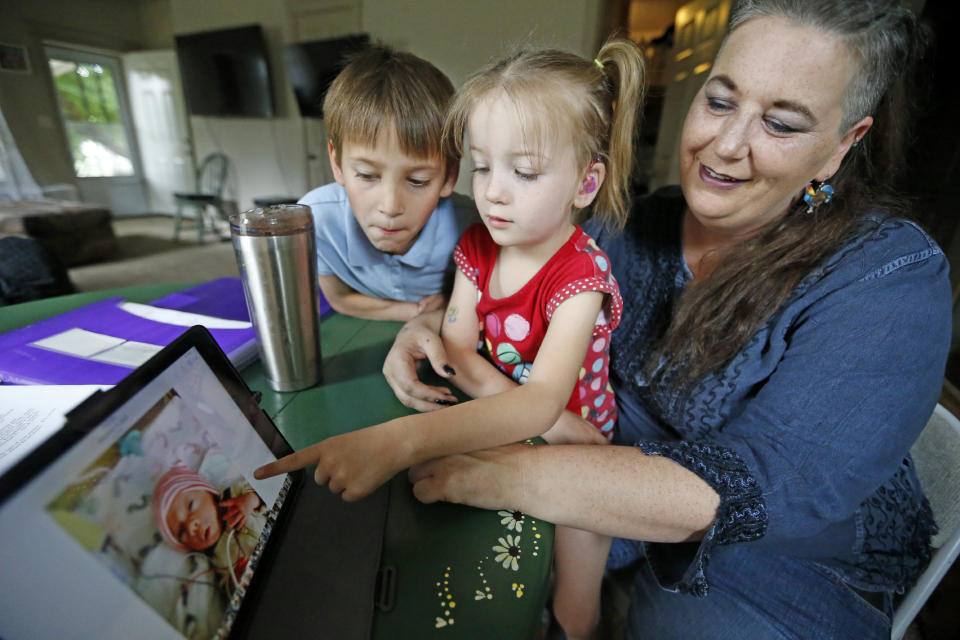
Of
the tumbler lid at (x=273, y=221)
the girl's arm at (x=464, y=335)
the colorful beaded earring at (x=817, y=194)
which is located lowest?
the girl's arm at (x=464, y=335)

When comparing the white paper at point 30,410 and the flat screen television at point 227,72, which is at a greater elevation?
the flat screen television at point 227,72

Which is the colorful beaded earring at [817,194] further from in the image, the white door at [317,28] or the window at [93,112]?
the window at [93,112]

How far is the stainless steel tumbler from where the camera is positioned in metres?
0.65

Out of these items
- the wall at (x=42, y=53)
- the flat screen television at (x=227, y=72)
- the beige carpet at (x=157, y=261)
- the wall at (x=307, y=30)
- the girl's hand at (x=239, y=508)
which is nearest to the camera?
the girl's hand at (x=239, y=508)

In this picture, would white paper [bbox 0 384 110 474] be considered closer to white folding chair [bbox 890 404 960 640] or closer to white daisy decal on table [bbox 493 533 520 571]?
white daisy decal on table [bbox 493 533 520 571]

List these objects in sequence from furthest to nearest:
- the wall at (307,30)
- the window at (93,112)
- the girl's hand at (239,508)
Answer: the window at (93,112) < the wall at (307,30) < the girl's hand at (239,508)

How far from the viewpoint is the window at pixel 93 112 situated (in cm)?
634

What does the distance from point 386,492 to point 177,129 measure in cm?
806

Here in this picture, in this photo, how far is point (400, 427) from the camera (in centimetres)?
59

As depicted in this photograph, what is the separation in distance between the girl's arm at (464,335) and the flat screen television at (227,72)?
221 inches

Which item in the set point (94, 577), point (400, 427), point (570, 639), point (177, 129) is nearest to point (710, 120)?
point (400, 427)

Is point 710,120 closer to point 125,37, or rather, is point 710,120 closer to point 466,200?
point 466,200

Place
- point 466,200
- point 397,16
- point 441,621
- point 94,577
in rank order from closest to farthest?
point 94,577 < point 441,621 < point 466,200 < point 397,16

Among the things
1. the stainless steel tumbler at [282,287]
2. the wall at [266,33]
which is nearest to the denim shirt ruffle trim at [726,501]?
the stainless steel tumbler at [282,287]
